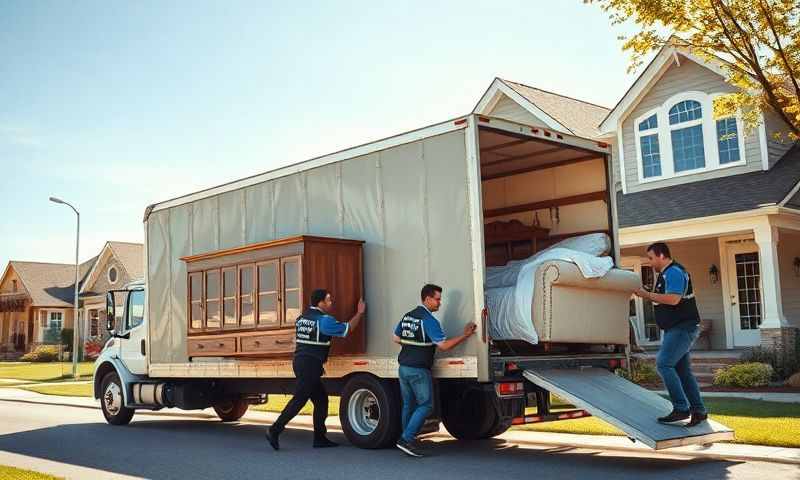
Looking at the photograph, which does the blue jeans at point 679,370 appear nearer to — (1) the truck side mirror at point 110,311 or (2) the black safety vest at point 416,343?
(2) the black safety vest at point 416,343

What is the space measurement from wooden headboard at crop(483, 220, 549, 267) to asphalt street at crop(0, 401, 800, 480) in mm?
2635

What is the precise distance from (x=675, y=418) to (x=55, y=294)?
55.2 metres

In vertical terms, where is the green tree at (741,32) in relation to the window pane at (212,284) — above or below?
above

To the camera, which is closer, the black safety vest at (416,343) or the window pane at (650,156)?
the black safety vest at (416,343)

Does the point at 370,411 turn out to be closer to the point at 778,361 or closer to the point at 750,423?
the point at 750,423

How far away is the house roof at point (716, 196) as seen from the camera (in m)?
18.5

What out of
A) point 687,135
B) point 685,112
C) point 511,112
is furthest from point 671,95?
point 511,112

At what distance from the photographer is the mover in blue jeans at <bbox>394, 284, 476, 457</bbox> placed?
9.27 m

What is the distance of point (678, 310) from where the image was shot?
891 centimetres

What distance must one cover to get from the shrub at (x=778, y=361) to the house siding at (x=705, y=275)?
3529mm

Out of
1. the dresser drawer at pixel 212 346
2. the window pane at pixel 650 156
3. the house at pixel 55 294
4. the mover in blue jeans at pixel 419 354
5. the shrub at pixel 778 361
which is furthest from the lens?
the house at pixel 55 294

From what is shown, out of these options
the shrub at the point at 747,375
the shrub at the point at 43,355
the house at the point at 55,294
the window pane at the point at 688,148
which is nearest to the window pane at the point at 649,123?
the window pane at the point at 688,148

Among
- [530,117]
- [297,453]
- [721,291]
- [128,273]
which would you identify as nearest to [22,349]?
[128,273]

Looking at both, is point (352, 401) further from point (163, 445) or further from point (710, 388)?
point (710, 388)
